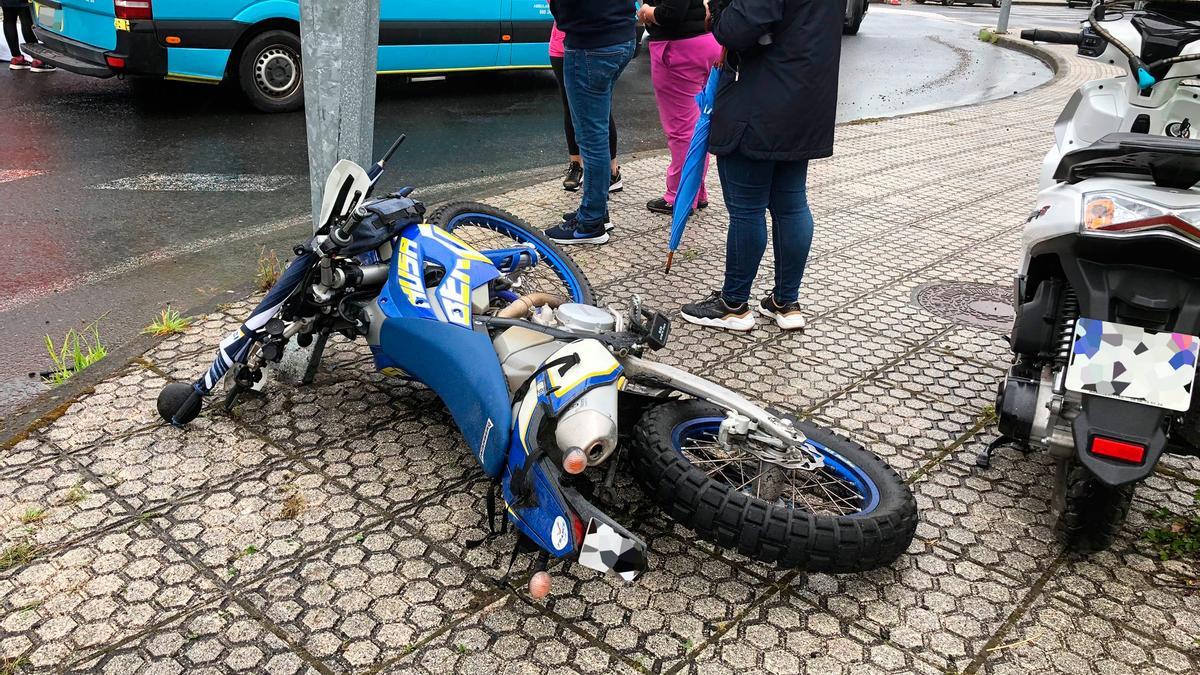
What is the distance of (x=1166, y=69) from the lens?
3.59 metres

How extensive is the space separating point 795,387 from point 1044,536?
1.24 metres

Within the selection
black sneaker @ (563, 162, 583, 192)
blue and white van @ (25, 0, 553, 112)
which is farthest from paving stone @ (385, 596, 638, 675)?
blue and white van @ (25, 0, 553, 112)

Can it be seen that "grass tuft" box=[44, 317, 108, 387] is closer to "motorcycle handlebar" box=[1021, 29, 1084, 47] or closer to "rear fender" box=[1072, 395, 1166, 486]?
"rear fender" box=[1072, 395, 1166, 486]

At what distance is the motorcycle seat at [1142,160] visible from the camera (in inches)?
112

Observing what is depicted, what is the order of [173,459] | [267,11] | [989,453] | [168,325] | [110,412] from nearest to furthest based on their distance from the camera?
[173,459]
[989,453]
[110,412]
[168,325]
[267,11]

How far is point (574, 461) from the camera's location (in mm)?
2578

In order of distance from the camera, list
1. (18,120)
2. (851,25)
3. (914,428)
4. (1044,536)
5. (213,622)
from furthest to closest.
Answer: (851,25), (18,120), (914,428), (1044,536), (213,622)

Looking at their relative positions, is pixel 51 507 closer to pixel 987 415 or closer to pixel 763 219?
pixel 763 219

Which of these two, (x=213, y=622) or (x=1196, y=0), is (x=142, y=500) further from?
(x=1196, y=0)

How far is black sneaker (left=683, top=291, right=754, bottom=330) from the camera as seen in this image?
15.5 feet

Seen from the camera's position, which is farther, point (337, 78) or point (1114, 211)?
point (337, 78)

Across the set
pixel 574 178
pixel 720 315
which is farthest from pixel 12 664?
pixel 574 178

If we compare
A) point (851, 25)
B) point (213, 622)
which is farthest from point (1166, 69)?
point (851, 25)

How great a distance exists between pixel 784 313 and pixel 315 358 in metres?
2.24
